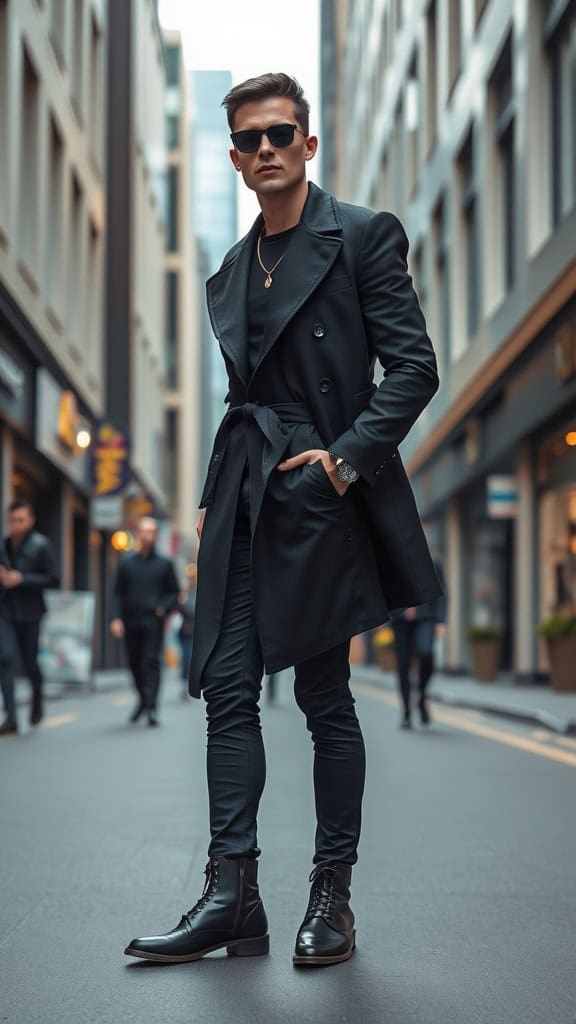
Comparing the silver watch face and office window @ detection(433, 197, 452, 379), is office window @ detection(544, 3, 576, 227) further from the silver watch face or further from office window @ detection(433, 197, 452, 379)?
the silver watch face

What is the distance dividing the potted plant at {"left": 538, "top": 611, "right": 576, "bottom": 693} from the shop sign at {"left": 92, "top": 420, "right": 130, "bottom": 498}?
14.4m

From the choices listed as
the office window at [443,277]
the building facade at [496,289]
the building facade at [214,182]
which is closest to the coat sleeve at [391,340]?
the building facade at [496,289]

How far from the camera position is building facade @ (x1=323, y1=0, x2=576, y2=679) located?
19.1 meters

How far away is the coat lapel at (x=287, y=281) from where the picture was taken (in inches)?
149

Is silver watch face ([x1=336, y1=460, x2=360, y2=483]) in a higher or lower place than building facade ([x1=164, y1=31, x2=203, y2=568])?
lower

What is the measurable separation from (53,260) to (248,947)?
24.0m

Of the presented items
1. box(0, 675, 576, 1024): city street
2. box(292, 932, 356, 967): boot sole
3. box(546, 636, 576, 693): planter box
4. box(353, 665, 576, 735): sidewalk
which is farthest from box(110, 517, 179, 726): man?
box(292, 932, 356, 967): boot sole

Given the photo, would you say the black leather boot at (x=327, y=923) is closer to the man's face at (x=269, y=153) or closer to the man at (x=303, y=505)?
the man at (x=303, y=505)

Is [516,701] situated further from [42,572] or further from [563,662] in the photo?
[42,572]

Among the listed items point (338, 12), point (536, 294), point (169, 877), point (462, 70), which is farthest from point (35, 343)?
point (338, 12)

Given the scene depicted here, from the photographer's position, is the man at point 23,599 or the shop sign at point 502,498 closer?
the man at point 23,599

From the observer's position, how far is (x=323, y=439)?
12.4 feet

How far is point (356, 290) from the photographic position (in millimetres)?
3814

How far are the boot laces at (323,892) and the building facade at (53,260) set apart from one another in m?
15.8
